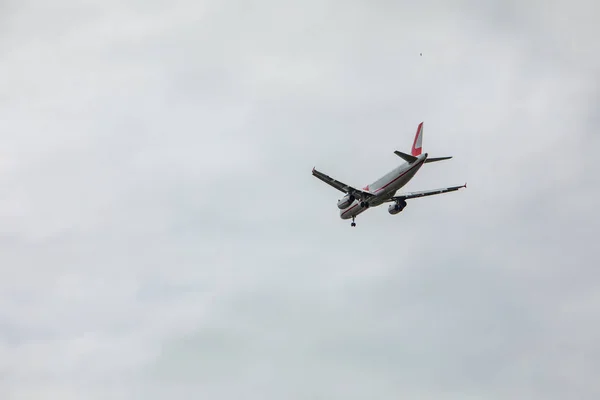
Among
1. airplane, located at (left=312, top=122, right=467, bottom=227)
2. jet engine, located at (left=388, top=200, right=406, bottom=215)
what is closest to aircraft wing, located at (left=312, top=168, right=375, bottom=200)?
airplane, located at (left=312, top=122, right=467, bottom=227)

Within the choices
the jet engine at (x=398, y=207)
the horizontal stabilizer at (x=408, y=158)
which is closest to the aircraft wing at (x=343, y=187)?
the jet engine at (x=398, y=207)

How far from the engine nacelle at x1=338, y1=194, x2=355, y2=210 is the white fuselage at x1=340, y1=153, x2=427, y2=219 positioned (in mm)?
888

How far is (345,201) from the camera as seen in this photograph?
5768 inches

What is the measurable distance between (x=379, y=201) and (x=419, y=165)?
10618 mm

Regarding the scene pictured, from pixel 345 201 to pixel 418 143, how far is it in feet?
43.4

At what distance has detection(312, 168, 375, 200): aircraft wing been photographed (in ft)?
457

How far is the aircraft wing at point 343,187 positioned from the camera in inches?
5478

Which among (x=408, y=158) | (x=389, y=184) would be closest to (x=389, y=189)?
(x=389, y=184)

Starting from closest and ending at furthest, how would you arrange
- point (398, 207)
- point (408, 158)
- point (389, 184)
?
point (408, 158)
point (389, 184)
point (398, 207)

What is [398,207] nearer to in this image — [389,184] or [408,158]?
[389,184]

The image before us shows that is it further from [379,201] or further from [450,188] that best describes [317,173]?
[450,188]

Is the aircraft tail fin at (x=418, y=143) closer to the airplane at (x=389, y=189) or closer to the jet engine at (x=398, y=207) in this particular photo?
the airplane at (x=389, y=189)

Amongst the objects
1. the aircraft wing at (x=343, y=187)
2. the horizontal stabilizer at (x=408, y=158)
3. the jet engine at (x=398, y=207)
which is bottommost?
the horizontal stabilizer at (x=408, y=158)

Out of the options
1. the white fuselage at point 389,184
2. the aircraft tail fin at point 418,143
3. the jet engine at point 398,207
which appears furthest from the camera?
the jet engine at point 398,207
